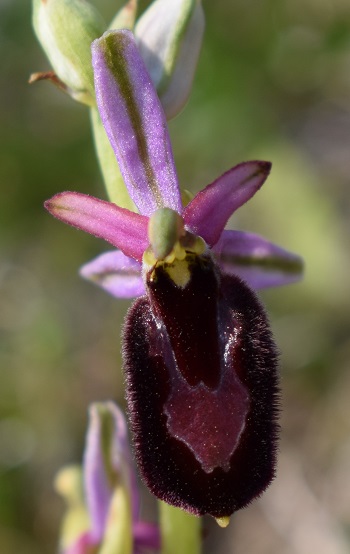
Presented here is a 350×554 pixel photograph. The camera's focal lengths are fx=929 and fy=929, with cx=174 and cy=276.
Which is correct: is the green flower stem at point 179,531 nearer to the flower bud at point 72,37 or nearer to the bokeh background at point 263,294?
the flower bud at point 72,37

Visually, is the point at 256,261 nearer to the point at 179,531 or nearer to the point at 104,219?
the point at 104,219

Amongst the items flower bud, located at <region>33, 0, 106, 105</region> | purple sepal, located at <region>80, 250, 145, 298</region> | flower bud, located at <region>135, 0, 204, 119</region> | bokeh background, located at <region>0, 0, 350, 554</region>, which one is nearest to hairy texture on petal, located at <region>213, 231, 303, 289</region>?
purple sepal, located at <region>80, 250, 145, 298</region>

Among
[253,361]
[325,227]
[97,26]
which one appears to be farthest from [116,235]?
[325,227]

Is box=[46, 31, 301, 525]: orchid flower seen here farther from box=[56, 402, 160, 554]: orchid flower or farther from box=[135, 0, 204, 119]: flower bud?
box=[56, 402, 160, 554]: orchid flower

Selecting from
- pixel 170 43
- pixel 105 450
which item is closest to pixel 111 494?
pixel 105 450

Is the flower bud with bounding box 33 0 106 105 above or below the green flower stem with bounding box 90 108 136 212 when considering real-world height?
above

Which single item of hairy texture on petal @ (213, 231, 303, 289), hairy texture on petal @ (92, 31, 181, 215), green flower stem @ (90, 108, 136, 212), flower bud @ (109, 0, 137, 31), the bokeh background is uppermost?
flower bud @ (109, 0, 137, 31)

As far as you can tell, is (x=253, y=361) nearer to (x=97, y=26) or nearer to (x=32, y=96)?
(x=97, y=26)
